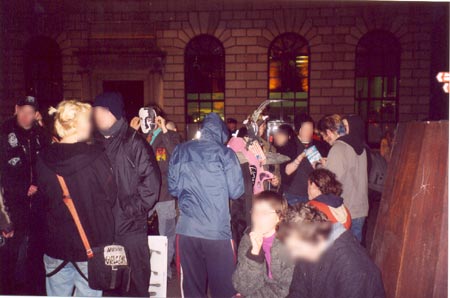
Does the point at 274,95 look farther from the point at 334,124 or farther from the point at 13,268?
the point at 13,268

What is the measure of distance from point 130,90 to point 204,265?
1064cm

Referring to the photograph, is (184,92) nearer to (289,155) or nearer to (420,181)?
(289,155)

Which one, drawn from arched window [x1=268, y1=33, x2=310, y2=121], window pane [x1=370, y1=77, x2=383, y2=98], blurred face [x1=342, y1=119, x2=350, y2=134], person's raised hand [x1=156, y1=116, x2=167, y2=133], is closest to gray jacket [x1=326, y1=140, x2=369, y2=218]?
blurred face [x1=342, y1=119, x2=350, y2=134]

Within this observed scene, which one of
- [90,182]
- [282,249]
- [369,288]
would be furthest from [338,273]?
[90,182]

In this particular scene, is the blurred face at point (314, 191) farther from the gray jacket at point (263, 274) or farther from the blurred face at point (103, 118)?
the blurred face at point (103, 118)

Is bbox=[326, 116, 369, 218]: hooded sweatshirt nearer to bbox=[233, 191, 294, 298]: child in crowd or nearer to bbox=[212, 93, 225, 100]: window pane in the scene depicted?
bbox=[233, 191, 294, 298]: child in crowd

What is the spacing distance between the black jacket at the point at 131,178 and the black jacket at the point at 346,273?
1.37 m

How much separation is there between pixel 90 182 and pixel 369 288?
1.91 metres

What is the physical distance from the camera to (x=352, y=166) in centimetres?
451

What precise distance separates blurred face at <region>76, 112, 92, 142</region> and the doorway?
10.4 metres

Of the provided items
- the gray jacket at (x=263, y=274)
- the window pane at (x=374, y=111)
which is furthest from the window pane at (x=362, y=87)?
the gray jacket at (x=263, y=274)

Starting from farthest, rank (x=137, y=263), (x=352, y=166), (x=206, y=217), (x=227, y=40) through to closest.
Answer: (x=227, y=40), (x=352, y=166), (x=206, y=217), (x=137, y=263)

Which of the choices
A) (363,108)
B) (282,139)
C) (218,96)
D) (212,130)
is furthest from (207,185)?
(363,108)

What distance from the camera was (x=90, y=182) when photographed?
2771 millimetres
